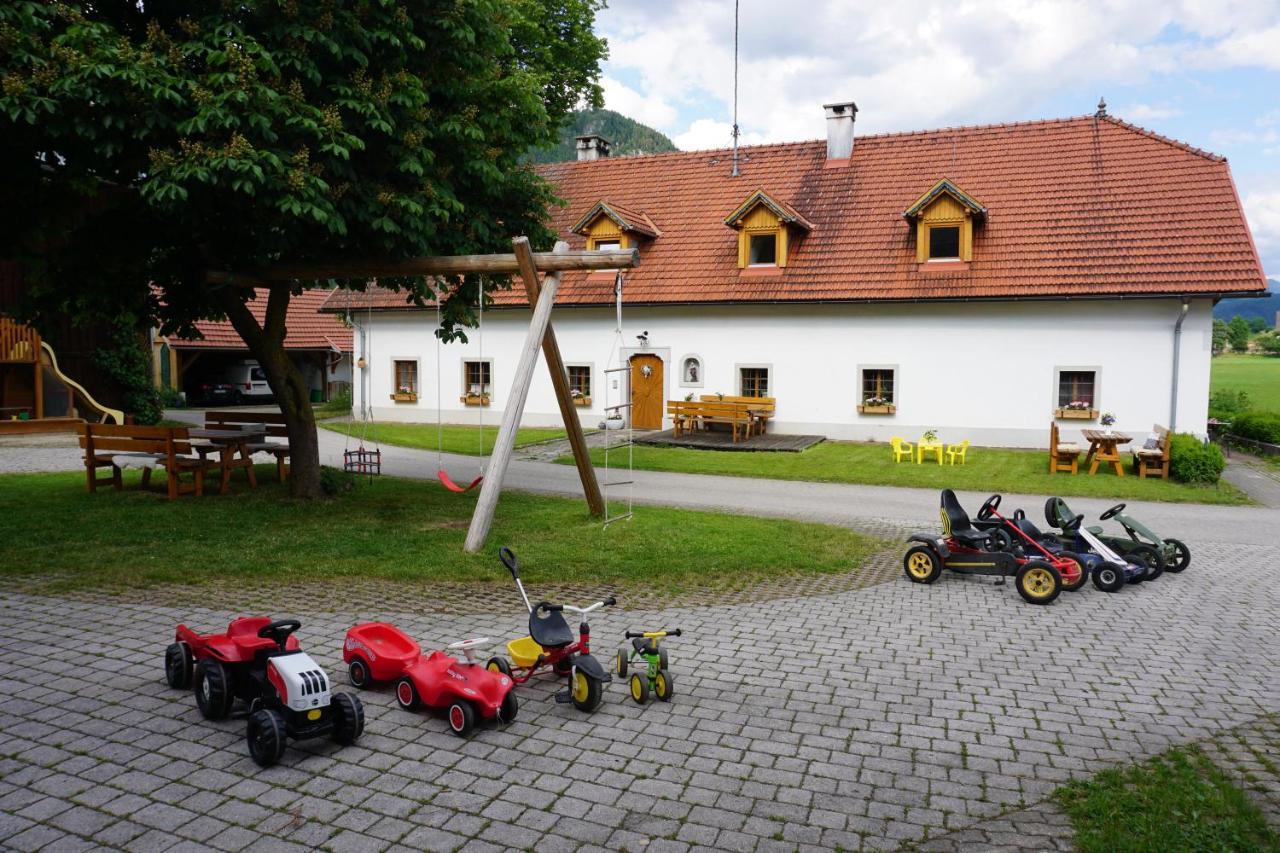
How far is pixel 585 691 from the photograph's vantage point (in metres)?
5.96

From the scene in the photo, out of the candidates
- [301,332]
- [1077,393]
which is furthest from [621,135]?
[1077,393]

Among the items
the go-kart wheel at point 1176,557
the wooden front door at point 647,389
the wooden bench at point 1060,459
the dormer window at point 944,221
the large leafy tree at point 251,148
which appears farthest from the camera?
the wooden front door at point 647,389

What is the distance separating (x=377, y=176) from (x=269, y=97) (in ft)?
6.47

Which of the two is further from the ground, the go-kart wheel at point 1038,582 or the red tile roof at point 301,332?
the red tile roof at point 301,332

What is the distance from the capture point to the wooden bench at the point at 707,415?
23.0 metres

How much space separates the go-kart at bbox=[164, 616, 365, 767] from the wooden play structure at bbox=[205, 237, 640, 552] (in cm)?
441

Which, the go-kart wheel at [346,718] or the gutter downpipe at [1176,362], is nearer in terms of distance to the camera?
the go-kart wheel at [346,718]

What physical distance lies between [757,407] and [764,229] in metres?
4.78

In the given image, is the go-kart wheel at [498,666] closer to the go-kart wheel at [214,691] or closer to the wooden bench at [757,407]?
the go-kart wheel at [214,691]

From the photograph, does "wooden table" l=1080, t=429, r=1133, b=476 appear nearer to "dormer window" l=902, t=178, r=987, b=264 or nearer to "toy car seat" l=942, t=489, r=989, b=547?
"dormer window" l=902, t=178, r=987, b=264

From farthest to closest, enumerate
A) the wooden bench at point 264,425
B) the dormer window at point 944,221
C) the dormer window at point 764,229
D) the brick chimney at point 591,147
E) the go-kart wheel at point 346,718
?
1. the brick chimney at point 591,147
2. the dormer window at point 764,229
3. the dormer window at point 944,221
4. the wooden bench at point 264,425
5. the go-kart wheel at point 346,718

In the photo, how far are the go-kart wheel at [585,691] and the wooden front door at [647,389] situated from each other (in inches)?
773

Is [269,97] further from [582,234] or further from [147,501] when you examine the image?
[582,234]

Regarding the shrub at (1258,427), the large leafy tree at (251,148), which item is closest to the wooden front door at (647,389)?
the large leafy tree at (251,148)
